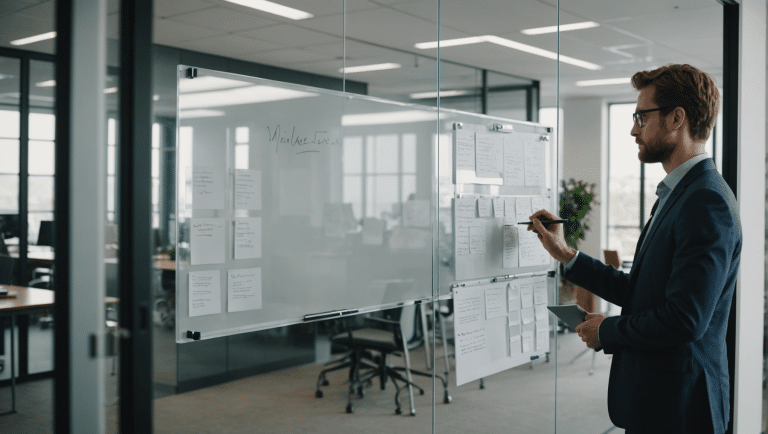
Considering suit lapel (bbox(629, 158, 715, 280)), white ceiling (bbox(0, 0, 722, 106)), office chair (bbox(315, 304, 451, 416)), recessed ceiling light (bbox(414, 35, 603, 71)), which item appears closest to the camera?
suit lapel (bbox(629, 158, 715, 280))

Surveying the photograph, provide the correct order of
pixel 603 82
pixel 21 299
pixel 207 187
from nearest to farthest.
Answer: pixel 207 187, pixel 21 299, pixel 603 82

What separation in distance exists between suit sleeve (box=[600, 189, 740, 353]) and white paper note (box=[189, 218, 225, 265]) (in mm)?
1292

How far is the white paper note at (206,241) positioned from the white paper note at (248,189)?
10 centimetres

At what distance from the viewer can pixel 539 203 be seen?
2.91 m

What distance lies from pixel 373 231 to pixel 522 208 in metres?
0.66

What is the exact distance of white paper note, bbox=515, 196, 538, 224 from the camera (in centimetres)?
279

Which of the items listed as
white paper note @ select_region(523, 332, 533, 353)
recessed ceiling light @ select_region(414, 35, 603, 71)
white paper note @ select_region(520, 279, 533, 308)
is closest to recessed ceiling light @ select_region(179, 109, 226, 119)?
white paper note @ select_region(520, 279, 533, 308)

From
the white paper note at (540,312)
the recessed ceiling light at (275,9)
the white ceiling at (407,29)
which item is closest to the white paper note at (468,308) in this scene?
the white paper note at (540,312)

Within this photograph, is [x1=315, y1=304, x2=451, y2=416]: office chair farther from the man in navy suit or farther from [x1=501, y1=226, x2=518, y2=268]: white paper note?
the man in navy suit

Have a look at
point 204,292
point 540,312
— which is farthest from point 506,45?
point 204,292

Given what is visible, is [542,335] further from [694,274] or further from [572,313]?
[694,274]

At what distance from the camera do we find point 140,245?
130cm

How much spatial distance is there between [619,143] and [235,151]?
8268 millimetres

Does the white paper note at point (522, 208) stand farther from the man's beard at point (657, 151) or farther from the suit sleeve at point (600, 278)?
the man's beard at point (657, 151)
